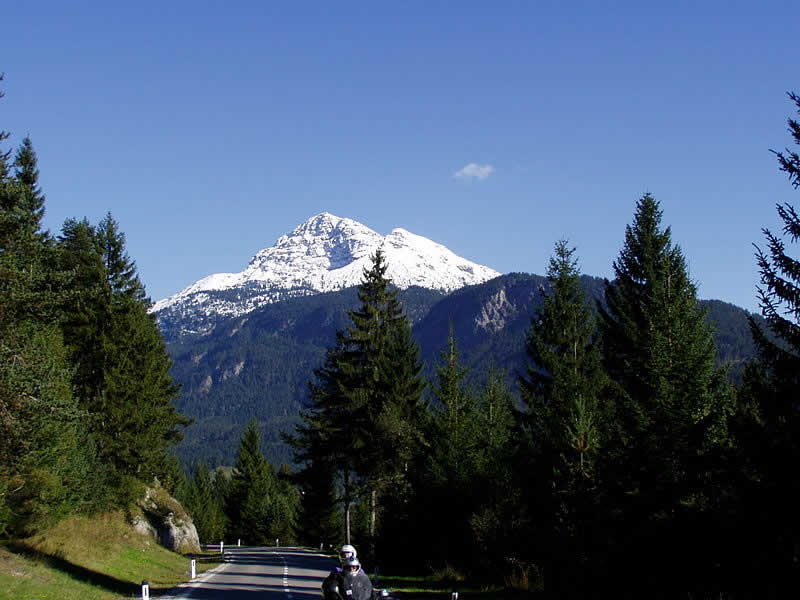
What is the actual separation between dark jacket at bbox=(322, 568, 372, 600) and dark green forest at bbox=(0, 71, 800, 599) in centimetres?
752

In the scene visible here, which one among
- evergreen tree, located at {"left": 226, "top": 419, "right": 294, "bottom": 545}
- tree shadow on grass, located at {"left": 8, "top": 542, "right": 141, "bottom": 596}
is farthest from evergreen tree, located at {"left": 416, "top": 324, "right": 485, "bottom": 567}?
evergreen tree, located at {"left": 226, "top": 419, "right": 294, "bottom": 545}

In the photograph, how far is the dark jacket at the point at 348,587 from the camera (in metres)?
13.1

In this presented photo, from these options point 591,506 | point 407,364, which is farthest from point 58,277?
point 407,364

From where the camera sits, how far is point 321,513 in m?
83.4

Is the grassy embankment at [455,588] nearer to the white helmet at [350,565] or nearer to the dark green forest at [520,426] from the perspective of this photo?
the dark green forest at [520,426]

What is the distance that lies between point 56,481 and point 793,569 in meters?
24.0

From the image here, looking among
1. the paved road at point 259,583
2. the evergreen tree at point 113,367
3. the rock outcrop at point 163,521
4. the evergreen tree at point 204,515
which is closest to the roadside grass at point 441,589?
the paved road at point 259,583

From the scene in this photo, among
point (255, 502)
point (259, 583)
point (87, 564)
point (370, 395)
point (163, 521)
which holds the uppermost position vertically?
point (370, 395)

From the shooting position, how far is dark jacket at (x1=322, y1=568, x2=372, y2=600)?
43.0 ft

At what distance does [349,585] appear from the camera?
13.1m

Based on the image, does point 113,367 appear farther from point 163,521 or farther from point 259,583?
point 259,583

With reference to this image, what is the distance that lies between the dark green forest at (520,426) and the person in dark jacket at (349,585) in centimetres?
753

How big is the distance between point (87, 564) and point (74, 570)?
98.7 inches

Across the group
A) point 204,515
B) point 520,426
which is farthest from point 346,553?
point 204,515
